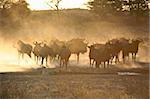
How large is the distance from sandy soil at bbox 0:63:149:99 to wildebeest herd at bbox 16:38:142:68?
0.07 meters

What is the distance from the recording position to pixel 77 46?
11.3ft

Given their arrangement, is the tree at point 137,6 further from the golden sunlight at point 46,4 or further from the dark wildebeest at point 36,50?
the dark wildebeest at point 36,50

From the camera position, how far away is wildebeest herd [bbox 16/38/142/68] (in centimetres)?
341

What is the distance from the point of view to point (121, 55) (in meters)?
3.42

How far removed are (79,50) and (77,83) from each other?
24 cm

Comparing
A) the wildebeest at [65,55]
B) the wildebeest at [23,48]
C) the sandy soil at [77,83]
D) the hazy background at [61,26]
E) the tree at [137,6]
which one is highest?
the tree at [137,6]

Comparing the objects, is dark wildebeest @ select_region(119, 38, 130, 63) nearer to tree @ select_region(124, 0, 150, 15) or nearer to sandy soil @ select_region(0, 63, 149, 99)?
sandy soil @ select_region(0, 63, 149, 99)

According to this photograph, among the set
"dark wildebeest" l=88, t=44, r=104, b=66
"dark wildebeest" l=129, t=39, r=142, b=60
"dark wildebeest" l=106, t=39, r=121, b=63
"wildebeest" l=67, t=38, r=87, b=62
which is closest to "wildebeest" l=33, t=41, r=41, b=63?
"wildebeest" l=67, t=38, r=87, b=62

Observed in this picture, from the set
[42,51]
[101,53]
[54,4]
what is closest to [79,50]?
[101,53]

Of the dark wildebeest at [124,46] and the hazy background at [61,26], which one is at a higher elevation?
the hazy background at [61,26]

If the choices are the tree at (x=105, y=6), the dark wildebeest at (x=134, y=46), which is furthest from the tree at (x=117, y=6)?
the dark wildebeest at (x=134, y=46)

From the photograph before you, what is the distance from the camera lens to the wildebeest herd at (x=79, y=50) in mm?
3412

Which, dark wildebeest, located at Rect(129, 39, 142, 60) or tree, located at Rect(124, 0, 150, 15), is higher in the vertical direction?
tree, located at Rect(124, 0, 150, 15)

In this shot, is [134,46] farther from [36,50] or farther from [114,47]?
[36,50]
